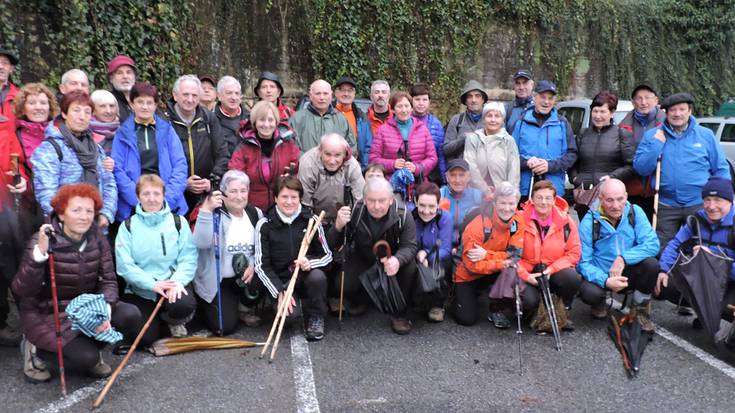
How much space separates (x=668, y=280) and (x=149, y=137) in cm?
475

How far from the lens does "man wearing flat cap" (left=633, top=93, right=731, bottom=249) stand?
5.91 metres

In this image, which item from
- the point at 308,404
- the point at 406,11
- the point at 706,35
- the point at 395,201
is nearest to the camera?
the point at 308,404

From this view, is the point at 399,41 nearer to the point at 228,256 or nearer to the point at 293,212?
the point at 293,212

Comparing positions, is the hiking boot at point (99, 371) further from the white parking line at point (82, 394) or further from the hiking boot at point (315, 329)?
Result: the hiking boot at point (315, 329)

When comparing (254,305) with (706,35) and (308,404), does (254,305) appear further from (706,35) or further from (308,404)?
(706,35)

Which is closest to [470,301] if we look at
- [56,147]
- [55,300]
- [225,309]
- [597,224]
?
[597,224]

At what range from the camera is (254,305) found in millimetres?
5465

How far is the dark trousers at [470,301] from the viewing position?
5469 millimetres

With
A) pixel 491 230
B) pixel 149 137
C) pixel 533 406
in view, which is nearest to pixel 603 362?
pixel 533 406

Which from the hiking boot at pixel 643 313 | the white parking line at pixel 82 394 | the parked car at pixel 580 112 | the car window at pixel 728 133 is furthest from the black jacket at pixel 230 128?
the car window at pixel 728 133

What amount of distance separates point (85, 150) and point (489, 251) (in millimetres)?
3501

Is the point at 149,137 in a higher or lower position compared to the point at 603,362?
higher

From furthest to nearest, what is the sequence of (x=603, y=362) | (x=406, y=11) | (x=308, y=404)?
(x=406, y=11), (x=603, y=362), (x=308, y=404)

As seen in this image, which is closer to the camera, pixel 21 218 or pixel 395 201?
pixel 21 218
